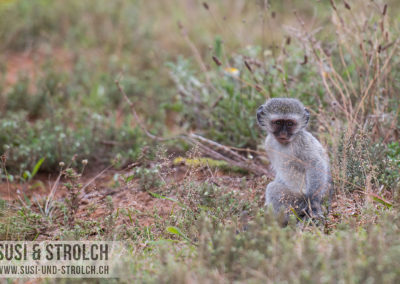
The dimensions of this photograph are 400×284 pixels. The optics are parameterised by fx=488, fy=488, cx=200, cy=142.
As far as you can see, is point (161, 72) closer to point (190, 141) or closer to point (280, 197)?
point (190, 141)

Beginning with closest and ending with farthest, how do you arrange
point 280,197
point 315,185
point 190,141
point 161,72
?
point 315,185, point 280,197, point 190,141, point 161,72

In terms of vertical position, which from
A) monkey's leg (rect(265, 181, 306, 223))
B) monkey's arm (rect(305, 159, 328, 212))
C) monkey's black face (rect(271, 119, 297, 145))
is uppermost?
monkey's black face (rect(271, 119, 297, 145))

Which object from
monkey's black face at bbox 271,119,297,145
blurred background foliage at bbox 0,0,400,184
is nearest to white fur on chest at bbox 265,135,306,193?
monkey's black face at bbox 271,119,297,145

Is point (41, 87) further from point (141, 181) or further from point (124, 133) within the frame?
point (141, 181)

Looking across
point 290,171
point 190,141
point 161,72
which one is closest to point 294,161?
point 290,171

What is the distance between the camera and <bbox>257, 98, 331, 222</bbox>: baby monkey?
4.92m

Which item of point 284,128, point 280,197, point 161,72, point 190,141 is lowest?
point 280,197

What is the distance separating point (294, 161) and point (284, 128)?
0.38 m

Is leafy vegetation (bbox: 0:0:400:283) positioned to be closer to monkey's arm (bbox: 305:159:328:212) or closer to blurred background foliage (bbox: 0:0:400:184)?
blurred background foliage (bbox: 0:0:400:184)

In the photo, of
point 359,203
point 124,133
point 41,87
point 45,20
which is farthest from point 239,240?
point 45,20

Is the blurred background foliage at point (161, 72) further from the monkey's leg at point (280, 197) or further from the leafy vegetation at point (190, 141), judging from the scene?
the monkey's leg at point (280, 197)

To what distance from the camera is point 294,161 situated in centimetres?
511

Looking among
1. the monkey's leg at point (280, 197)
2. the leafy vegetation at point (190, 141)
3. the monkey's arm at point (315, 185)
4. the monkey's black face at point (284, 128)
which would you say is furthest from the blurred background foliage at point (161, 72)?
the monkey's leg at point (280, 197)

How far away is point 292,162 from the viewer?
16.9 feet
